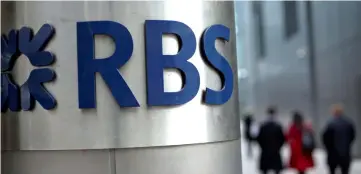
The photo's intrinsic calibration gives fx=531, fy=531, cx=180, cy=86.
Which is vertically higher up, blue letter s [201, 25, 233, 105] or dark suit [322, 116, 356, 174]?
blue letter s [201, 25, 233, 105]

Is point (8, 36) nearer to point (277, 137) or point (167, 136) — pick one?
point (167, 136)

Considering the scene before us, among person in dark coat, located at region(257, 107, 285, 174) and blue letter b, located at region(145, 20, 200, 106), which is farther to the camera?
person in dark coat, located at region(257, 107, 285, 174)

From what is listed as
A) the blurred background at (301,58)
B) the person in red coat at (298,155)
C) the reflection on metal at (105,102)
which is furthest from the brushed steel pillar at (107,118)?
the blurred background at (301,58)

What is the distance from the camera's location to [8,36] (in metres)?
4.61

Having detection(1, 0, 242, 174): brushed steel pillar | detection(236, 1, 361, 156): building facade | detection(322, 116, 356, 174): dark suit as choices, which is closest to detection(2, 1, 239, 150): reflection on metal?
detection(1, 0, 242, 174): brushed steel pillar

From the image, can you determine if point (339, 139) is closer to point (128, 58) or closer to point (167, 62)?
point (167, 62)

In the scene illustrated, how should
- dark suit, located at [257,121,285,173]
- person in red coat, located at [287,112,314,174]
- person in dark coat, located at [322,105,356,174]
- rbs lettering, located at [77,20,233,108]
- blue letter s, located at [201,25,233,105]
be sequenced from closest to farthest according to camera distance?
rbs lettering, located at [77,20,233,108] < blue letter s, located at [201,25,233,105] < person in dark coat, located at [322,105,356,174] < dark suit, located at [257,121,285,173] < person in red coat, located at [287,112,314,174]

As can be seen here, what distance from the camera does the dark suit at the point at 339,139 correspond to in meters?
9.02

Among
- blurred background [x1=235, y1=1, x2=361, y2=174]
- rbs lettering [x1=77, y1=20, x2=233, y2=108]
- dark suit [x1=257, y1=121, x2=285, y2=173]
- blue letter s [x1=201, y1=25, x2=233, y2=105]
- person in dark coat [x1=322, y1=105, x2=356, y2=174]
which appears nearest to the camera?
rbs lettering [x1=77, y1=20, x2=233, y2=108]

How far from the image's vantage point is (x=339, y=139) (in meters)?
9.03

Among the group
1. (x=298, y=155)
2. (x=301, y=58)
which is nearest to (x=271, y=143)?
(x=298, y=155)

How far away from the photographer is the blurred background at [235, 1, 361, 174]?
14992 millimetres

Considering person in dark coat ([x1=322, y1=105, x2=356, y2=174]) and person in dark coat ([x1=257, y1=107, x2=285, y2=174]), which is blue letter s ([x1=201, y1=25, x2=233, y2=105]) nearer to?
person in dark coat ([x1=257, y1=107, x2=285, y2=174])

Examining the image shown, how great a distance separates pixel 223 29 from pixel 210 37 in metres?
0.22
